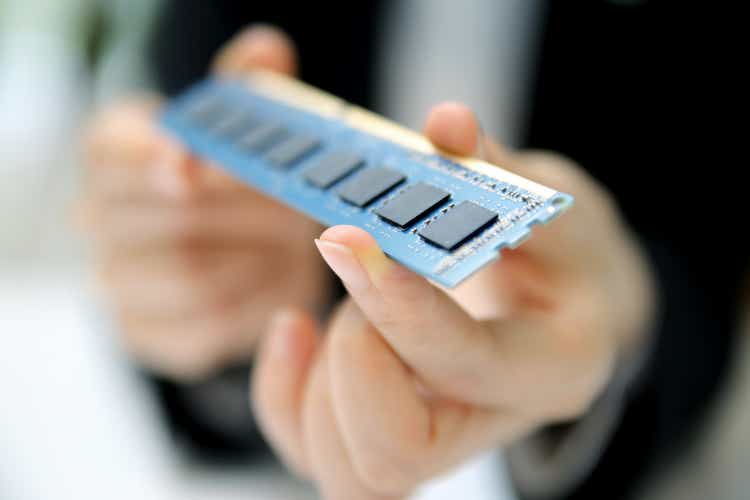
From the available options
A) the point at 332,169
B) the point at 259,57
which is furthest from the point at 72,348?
the point at 332,169

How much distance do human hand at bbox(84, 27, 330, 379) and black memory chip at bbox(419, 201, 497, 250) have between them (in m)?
0.37

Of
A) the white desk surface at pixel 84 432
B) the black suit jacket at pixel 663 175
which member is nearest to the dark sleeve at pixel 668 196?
the black suit jacket at pixel 663 175

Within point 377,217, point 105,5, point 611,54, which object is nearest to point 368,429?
point 377,217

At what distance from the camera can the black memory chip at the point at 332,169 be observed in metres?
0.36

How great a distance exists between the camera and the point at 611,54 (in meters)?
0.66

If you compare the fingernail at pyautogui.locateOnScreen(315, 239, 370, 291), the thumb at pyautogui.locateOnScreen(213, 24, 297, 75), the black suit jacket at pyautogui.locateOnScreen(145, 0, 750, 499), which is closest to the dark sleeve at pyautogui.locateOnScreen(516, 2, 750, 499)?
the black suit jacket at pyautogui.locateOnScreen(145, 0, 750, 499)

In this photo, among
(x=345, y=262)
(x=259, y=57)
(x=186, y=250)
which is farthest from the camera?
(x=186, y=250)

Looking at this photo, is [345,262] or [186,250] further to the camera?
[186,250]

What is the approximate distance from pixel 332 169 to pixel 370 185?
0.13ft

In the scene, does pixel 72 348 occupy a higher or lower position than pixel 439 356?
lower

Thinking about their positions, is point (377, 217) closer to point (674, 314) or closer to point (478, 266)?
point (478, 266)

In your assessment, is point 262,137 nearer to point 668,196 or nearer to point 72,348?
point 668,196

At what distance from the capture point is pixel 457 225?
29cm

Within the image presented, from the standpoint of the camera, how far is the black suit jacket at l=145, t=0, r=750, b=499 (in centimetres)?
60
